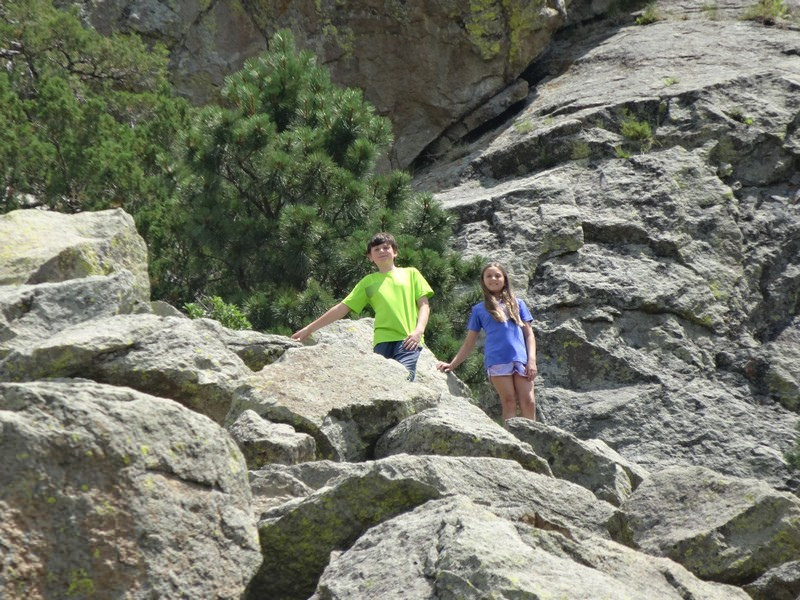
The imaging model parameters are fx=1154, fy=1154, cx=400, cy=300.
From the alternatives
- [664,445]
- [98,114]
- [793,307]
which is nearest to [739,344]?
[793,307]

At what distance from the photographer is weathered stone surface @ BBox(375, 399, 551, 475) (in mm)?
5742

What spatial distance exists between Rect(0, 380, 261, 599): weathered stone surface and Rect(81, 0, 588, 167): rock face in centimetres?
1442

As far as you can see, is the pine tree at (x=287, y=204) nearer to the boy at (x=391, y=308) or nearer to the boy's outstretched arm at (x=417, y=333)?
the boy at (x=391, y=308)

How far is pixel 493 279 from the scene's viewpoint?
28.4 feet

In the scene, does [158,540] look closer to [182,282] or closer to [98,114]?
[182,282]

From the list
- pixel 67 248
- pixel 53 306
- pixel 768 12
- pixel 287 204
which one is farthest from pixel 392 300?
pixel 768 12

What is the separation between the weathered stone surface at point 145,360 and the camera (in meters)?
5.47

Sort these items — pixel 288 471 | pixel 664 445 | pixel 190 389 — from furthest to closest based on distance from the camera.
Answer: pixel 664 445
pixel 190 389
pixel 288 471

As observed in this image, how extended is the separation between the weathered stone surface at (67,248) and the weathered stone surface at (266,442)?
5.14 ft

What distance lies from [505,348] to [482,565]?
4.99 meters

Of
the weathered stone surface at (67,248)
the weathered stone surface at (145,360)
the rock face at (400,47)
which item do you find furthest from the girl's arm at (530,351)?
the rock face at (400,47)

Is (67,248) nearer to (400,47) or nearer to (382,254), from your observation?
(382,254)

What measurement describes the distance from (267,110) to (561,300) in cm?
409

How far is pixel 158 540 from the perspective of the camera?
3705 mm
